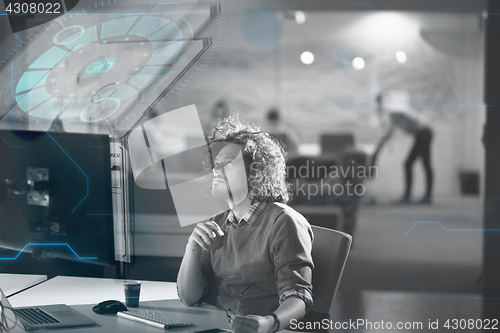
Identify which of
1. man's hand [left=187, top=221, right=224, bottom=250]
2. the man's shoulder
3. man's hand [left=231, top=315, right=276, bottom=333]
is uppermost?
the man's shoulder

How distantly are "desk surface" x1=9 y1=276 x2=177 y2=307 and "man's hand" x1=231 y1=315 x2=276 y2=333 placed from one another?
0.20 meters

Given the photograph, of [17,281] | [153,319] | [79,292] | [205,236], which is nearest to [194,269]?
[205,236]

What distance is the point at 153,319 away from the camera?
1135mm

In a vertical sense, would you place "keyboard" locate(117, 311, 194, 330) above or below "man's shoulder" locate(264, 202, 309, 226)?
below

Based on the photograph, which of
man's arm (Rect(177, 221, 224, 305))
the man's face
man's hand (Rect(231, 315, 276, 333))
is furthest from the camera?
the man's face

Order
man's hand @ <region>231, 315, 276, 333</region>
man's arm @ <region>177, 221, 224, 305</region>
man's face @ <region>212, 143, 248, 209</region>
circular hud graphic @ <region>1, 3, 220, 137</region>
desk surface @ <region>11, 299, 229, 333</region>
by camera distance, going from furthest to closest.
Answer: circular hud graphic @ <region>1, 3, 220, 137</region>
man's face @ <region>212, 143, 248, 209</region>
man's arm @ <region>177, 221, 224, 305</region>
man's hand @ <region>231, 315, 276, 333</region>
desk surface @ <region>11, 299, 229, 333</region>

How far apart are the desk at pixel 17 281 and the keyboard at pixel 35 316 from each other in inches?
5.6

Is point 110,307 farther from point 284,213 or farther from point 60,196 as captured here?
point 284,213

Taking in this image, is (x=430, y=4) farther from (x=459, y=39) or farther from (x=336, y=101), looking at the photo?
(x=336, y=101)

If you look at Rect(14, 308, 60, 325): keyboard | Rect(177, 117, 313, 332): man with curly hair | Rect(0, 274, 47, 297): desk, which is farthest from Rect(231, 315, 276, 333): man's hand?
Rect(0, 274, 47, 297): desk

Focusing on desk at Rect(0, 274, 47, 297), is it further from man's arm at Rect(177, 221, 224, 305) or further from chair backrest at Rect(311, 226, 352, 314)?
chair backrest at Rect(311, 226, 352, 314)

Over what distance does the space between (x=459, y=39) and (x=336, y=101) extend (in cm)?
43

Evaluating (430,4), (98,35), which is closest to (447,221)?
(430,4)

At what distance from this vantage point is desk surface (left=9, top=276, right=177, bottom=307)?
1.25 meters
